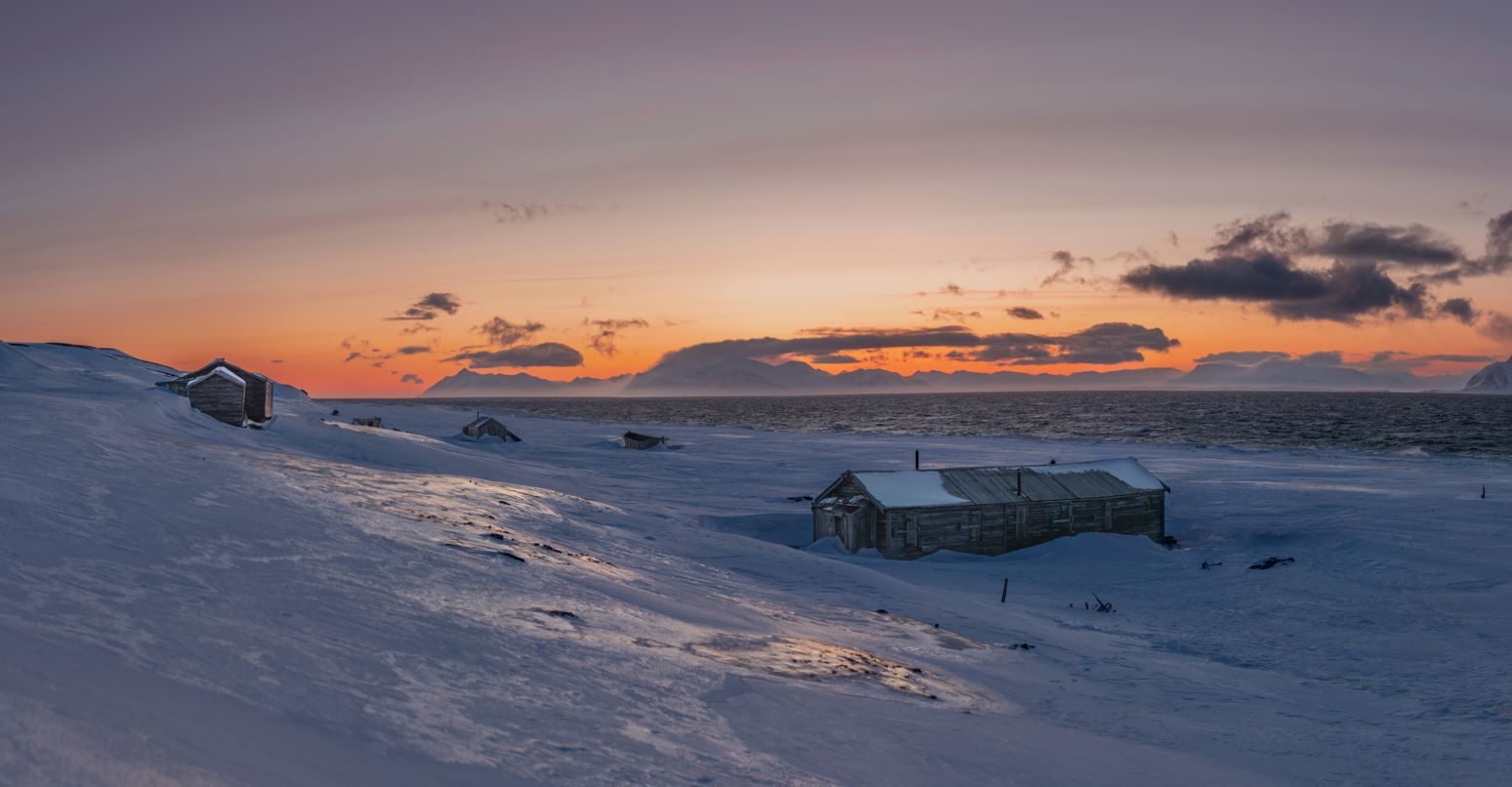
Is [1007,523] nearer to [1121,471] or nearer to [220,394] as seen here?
[1121,471]

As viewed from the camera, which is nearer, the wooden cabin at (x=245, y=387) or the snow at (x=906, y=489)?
the snow at (x=906, y=489)

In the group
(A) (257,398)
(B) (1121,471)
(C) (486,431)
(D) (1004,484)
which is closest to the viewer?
(D) (1004,484)

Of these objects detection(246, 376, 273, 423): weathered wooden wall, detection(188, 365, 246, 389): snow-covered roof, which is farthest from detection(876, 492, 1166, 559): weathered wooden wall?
detection(188, 365, 246, 389): snow-covered roof

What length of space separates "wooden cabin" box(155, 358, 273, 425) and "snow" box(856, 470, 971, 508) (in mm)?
32892

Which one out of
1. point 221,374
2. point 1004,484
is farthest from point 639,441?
point 1004,484

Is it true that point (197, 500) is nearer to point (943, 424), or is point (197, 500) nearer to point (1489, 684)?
point (1489, 684)

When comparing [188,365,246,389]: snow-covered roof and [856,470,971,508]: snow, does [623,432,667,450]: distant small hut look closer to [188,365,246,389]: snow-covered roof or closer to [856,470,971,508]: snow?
[188,365,246,389]: snow-covered roof

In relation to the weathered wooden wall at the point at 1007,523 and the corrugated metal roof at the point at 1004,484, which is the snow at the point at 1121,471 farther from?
the weathered wooden wall at the point at 1007,523

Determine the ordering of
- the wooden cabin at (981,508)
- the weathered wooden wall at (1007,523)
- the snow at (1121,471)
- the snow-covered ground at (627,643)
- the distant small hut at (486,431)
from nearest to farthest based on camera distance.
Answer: the snow-covered ground at (627,643)
the weathered wooden wall at (1007,523)
the wooden cabin at (981,508)
the snow at (1121,471)
the distant small hut at (486,431)

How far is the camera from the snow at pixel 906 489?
36.5 meters

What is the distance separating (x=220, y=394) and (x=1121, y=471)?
151ft

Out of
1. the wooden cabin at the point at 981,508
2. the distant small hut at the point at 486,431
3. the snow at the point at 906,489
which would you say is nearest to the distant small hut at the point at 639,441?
the distant small hut at the point at 486,431

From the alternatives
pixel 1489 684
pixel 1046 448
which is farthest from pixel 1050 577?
pixel 1046 448

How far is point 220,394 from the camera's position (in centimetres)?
4756
